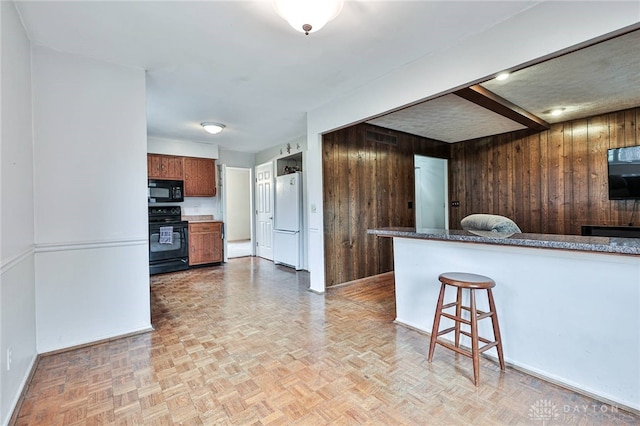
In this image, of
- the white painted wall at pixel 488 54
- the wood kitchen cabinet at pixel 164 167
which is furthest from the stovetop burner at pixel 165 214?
the white painted wall at pixel 488 54

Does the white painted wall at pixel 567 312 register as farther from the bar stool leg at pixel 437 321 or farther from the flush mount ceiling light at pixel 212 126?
the flush mount ceiling light at pixel 212 126

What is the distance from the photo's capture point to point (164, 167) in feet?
17.7

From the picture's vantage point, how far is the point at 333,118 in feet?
11.7

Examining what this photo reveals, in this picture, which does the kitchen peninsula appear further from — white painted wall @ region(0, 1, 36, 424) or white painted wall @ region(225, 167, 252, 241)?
white painted wall @ region(225, 167, 252, 241)

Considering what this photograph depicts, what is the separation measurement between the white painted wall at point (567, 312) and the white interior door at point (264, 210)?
4.25 metres

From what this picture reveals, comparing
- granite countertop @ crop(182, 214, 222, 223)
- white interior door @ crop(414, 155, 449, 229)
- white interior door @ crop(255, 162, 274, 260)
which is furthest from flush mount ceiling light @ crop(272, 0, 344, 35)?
granite countertop @ crop(182, 214, 222, 223)

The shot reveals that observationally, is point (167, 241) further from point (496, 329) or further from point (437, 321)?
point (496, 329)

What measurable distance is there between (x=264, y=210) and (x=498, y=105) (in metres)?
4.59

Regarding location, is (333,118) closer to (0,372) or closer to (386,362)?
(386,362)

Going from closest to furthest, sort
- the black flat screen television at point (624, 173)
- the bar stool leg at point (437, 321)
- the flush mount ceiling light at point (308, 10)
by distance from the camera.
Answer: the flush mount ceiling light at point (308, 10) < the bar stool leg at point (437, 321) < the black flat screen television at point (624, 173)

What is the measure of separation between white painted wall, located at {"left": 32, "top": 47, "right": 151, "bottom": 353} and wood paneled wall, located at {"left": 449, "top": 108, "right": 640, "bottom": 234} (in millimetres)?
5347

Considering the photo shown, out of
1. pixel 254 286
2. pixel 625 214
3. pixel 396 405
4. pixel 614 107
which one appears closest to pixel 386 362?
pixel 396 405

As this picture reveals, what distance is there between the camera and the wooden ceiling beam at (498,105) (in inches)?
114

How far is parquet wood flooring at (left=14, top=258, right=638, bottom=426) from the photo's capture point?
1558 mm
